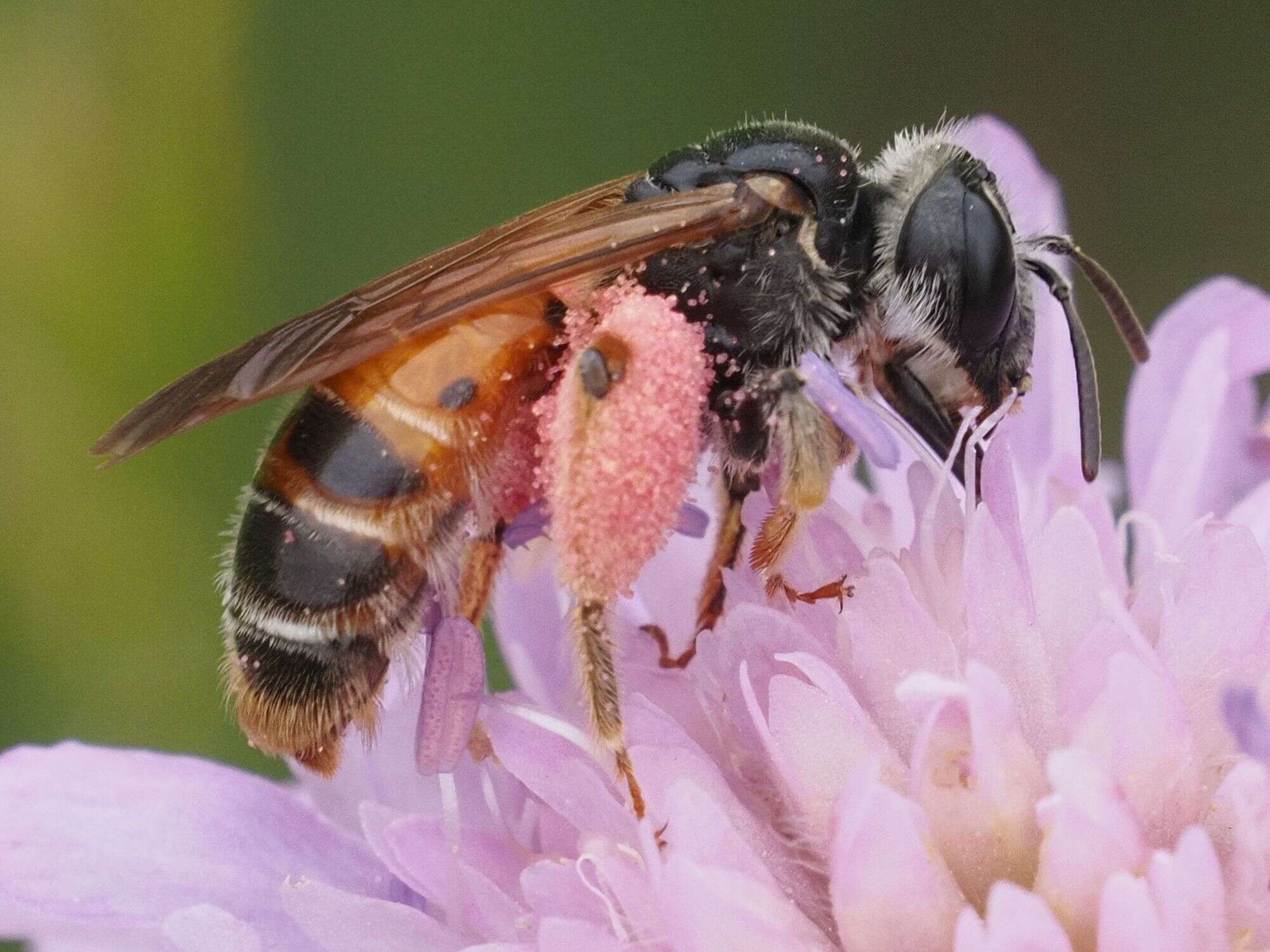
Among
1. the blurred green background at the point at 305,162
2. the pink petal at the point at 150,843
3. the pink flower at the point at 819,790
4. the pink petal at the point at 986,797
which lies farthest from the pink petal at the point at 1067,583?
the blurred green background at the point at 305,162

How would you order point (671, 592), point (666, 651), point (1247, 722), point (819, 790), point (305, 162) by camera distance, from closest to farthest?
point (1247, 722)
point (819, 790)
point (666, 651)
point (671, 592)
point (305, 162)

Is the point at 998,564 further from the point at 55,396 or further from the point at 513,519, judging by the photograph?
the point at 55,396

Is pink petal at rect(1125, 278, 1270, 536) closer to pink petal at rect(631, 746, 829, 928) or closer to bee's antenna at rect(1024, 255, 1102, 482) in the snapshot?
bee's antenna at rect(1024, 255, 1102, 482)

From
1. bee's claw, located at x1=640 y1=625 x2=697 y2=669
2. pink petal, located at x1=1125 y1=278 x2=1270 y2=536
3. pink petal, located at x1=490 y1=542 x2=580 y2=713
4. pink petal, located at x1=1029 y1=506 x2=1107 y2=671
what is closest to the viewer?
pink petal, located at x1=1029 y1=506 x2=1107 y2=671

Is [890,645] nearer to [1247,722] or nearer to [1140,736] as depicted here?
[1140,736]

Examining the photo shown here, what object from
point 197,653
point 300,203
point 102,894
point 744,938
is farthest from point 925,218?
point 300,203

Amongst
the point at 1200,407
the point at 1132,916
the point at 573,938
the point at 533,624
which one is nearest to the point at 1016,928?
the point at 1132,916

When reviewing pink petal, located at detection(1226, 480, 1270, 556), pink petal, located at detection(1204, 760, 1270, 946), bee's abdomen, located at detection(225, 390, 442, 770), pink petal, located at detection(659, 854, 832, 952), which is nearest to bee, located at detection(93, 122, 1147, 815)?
bee's abdomen, located at detection(225, 390, 442, 770)
